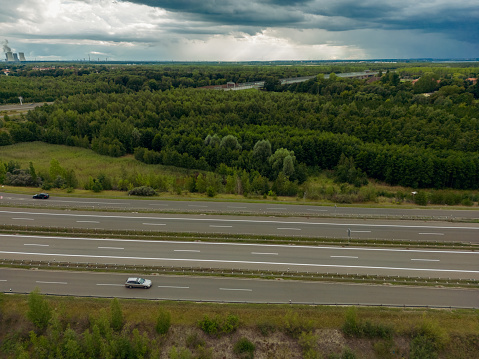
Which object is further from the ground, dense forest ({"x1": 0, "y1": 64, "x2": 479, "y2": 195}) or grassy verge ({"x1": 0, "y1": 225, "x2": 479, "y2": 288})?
dense forest ({"x1": 0, "y1": 64, "x2": 479, "y2": 195})

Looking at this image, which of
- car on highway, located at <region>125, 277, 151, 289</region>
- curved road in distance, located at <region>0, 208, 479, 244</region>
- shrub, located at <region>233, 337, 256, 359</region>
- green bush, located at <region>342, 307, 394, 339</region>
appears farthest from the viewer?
curved road in distance, located at <region>0, 208, 479, 244</region>

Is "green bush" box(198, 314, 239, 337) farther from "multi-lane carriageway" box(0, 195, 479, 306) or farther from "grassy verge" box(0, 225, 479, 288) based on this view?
"multi-lane carriageway" box(0, 195, 479, 306)

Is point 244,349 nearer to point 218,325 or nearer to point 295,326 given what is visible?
point 218,325

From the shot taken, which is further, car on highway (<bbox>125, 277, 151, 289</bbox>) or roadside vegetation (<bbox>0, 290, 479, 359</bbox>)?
car on highway (<bbox>125, 277, 151, 289</bbox>)

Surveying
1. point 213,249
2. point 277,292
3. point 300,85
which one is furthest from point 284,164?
point 300,85

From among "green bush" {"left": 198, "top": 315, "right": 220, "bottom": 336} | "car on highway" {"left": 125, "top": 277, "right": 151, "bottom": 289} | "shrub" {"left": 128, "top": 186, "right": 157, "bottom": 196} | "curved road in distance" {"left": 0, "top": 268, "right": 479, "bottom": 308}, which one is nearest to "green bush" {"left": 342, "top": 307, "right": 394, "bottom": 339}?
"curved road in distance" {"left": 0, "top": 268, "right": 479, "bottom": 308}

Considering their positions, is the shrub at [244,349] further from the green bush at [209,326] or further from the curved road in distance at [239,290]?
the curved road in distance at [239,290]
